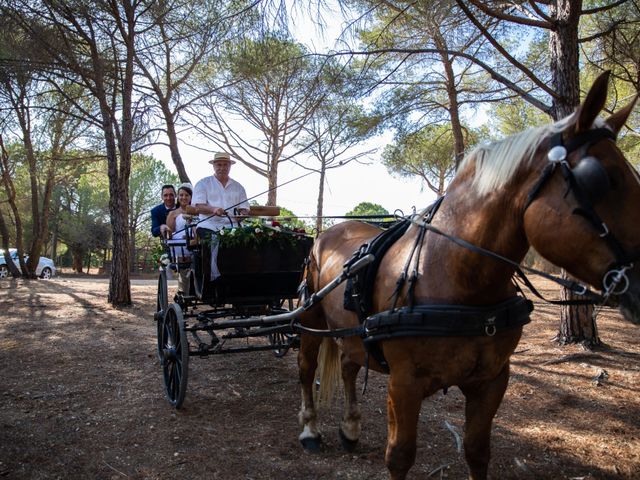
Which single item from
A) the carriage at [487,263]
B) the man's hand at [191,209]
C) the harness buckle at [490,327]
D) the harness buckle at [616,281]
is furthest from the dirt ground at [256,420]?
the harness buckle at [616,281]

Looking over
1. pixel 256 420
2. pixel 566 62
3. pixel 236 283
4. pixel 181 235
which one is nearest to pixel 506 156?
pixel 256 420

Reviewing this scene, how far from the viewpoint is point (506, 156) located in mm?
1951

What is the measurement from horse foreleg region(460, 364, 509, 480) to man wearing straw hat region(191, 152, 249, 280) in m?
3.06

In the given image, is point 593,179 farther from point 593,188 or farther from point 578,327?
point 578,327

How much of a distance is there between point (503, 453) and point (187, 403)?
2711 mm

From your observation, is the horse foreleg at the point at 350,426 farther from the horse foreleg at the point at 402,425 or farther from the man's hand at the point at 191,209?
the man's hand at the point at 191,209

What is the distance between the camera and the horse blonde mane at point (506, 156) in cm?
187

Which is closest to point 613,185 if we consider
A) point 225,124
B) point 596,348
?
point 596,348

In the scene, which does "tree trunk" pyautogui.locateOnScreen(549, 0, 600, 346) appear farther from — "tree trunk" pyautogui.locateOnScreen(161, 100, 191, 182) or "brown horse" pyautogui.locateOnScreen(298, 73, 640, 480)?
"tree trunk" pyautogui.locateOnScreen(161, 100, 191, 182)

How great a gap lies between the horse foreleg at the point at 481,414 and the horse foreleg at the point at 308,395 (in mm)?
1391

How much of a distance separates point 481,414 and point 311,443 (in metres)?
1.57

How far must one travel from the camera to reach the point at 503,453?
3.37 metres

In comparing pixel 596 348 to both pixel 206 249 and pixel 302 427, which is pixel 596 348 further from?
pixel 206 249

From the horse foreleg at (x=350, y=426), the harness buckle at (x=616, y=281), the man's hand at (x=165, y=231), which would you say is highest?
→ the man's hand at (x=165, y=231)
